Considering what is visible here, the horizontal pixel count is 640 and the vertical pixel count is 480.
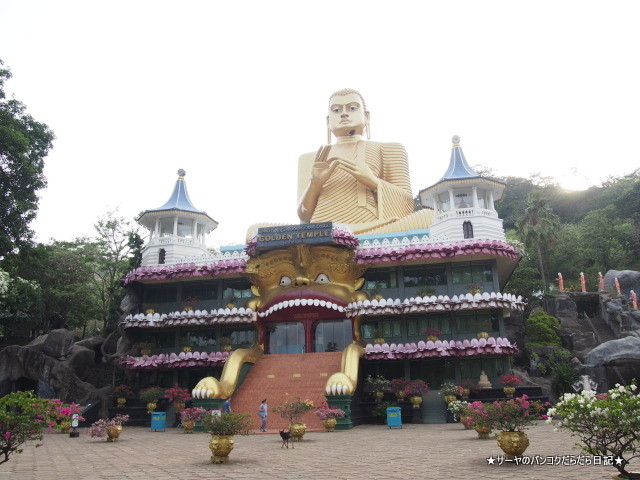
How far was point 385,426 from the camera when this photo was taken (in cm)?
2175

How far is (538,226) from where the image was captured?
45.3 m

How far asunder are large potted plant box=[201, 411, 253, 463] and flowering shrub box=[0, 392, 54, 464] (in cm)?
370

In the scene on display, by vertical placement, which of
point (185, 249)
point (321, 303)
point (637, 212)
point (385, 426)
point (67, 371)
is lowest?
point (385, 426)

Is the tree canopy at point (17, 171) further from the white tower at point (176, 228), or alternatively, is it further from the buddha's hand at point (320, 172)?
the buddha's hand at point (320, 172)

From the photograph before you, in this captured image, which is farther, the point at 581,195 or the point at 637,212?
the point at 581,195

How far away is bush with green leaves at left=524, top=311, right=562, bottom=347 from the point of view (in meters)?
32.4

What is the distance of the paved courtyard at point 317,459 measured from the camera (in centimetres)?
942

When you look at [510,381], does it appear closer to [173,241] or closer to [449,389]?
[449,389]

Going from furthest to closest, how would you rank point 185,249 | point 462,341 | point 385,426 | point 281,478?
point 185,249
point 462,341
point 385,426
point 281,478

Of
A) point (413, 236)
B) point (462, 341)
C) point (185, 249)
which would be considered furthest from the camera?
point (185, 249)

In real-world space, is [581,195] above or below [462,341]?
above

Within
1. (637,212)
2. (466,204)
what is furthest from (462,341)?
(637,212)

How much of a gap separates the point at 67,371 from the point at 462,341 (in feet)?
66.4

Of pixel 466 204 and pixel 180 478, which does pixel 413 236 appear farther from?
pixel 180 478
